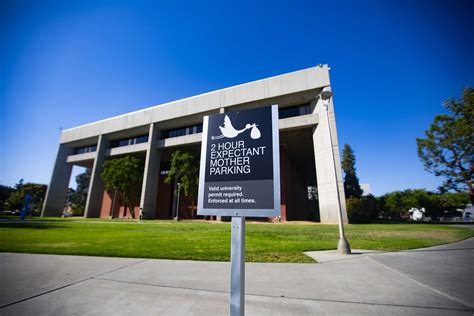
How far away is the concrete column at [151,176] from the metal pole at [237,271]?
3298 cm


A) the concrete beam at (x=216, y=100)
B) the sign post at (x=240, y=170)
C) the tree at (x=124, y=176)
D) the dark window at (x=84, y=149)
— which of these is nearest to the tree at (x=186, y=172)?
the concrete beam at (x=216, y=100)

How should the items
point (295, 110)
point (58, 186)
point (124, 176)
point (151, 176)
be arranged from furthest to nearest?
point (58, 186)
point (151, 176)
point (124, 176)
point (295, 110)

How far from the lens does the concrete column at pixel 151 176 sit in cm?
3173

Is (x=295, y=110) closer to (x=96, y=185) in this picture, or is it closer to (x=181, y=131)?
(x=181, y=131)

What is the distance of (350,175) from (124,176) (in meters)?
57.5

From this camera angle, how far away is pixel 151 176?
108 feet

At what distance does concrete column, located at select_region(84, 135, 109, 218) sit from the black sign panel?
141 ft

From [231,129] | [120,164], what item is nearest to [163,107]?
[120,164]

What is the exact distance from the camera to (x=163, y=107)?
3366 centimetres

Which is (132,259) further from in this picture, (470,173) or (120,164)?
(470,173)

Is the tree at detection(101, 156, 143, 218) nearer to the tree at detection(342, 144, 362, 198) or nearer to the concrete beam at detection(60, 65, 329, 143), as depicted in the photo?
the concrete beam at detection(60, 65, 329, 143)

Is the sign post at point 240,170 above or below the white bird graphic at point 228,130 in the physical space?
below

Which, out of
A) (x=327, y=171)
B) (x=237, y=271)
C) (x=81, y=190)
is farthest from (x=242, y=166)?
(x=81, y=190)

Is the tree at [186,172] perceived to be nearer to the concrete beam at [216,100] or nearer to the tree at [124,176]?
the concrete beam at [216,100]
